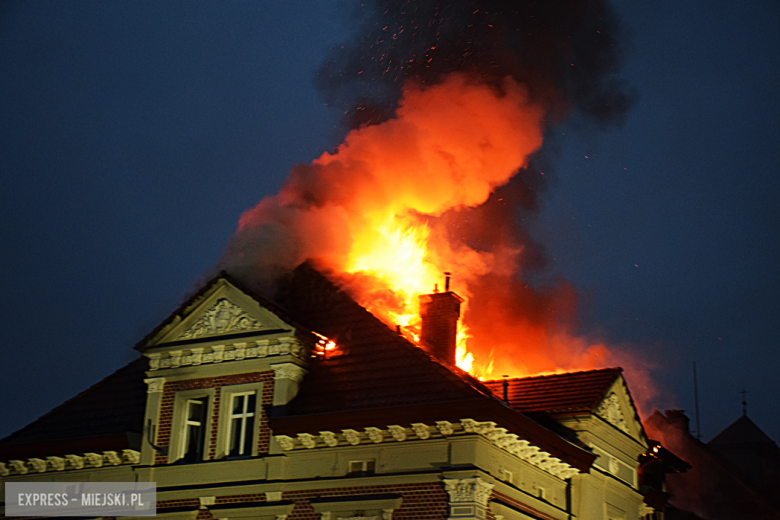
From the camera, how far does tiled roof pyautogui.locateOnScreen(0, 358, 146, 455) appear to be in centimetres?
2000

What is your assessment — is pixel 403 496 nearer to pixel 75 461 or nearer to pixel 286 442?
pixel 286 442

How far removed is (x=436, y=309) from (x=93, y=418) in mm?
8419

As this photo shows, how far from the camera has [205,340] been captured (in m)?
Answer: 19.4

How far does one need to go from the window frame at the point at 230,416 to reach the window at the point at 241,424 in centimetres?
4

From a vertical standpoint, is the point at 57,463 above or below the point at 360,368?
below

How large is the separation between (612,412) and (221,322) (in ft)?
30.5

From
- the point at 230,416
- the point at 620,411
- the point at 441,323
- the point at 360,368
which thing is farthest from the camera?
the point at 620,411

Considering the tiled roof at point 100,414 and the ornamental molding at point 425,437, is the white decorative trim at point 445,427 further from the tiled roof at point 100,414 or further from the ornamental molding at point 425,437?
the tiled roof at point 100,414

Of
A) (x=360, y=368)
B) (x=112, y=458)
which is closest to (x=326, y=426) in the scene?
(x=360, y=368)

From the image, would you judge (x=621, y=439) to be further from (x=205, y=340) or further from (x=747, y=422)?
(x=747, y=422)

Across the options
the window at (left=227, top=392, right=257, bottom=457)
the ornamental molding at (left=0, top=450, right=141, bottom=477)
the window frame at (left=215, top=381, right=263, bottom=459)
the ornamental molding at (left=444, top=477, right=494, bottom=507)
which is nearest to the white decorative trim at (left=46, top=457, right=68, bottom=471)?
the ornamental molding at (left=0, top=450, right=141, bottom=477)

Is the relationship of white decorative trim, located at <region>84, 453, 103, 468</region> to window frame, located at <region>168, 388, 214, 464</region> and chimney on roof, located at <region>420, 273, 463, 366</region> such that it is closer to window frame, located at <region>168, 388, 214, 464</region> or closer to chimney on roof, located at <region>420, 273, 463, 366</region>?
window frame, located at <region>168, 388, 214, 464</region>

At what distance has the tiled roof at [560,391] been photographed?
1983cm

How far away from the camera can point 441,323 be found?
67.9 feet
